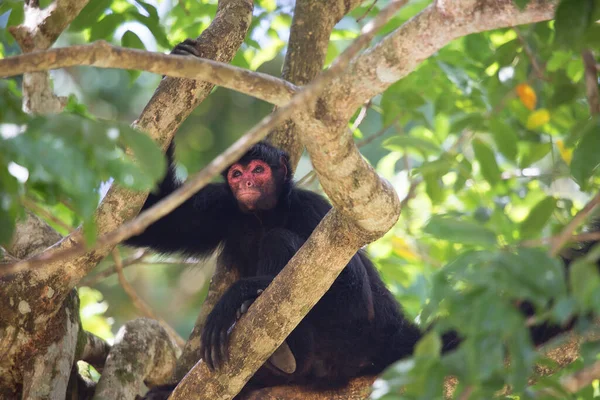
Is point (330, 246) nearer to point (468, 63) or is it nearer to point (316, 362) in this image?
point (316, 362)

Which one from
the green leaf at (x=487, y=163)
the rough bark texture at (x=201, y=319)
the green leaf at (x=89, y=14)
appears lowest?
the rough bark texture at (x=201, y=319)

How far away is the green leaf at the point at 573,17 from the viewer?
2.73 meters

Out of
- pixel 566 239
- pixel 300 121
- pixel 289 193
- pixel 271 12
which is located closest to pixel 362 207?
pixel 300 121

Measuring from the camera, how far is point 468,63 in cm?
723

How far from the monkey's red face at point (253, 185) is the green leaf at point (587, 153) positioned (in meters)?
4.10

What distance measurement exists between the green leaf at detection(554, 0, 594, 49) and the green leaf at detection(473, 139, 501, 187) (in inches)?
36.3

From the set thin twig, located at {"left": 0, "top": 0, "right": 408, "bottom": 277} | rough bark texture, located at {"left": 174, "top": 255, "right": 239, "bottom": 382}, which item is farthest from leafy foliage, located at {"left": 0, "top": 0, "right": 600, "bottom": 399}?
rough bark texture, located at {"left": 174, "top": 255, "right": 239, "bottom": 382}

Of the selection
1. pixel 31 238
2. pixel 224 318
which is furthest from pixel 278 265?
pixel 31 238

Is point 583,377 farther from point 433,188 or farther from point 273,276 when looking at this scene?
point 273,276

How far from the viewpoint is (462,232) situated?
108 inches

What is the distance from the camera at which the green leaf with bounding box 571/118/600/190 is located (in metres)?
2.91

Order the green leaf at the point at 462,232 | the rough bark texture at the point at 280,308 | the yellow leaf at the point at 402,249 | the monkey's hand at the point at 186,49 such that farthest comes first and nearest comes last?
the yellow leaf at the point at 402,249
the monkey's hand at the point at 186,49
the rough bark texture at the point at 280,308
the green leaf at the point at 462,232

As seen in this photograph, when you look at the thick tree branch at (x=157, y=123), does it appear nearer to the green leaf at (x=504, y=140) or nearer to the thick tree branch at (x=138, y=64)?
the thick tree branch at (x=138, y=64)

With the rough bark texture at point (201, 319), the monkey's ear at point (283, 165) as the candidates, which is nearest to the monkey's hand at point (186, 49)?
the monkey's ear at point (283, 165)
